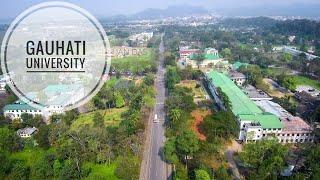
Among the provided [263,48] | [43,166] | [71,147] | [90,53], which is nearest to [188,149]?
[71,147]

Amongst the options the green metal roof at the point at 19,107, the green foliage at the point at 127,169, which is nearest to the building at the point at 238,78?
the green foliage at the point at 127,169

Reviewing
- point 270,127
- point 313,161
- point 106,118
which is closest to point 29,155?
point 106,118

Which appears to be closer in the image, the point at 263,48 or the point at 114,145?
the point at 114,145

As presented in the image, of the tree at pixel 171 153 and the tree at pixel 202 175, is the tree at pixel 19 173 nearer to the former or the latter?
the tree at pixel 171 153

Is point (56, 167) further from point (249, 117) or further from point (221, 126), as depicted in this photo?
point (249, 117)

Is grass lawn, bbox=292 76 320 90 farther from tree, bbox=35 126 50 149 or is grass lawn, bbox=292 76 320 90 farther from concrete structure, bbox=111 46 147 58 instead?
concrete structure, bbox=111 46 147 58

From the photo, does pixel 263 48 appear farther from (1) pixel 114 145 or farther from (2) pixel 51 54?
(2) pixel 51 54
